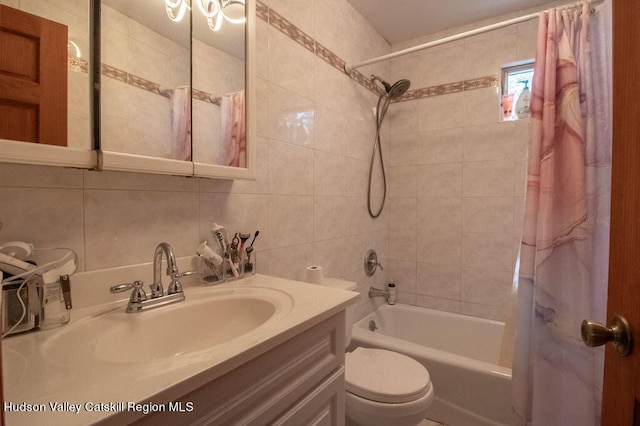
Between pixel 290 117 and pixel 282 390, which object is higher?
pixel 290 117

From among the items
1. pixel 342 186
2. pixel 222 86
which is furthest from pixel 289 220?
pixel 222 86

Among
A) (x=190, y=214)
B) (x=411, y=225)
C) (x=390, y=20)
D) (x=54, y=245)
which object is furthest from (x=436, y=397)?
(x=390, y=20)

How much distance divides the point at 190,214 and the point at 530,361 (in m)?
1.49

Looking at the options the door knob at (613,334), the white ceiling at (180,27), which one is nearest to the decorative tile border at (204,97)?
the white ceiling at (180,27)

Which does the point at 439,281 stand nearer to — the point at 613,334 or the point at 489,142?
the point at 489,142

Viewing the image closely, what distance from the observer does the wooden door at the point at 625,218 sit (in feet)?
1.61

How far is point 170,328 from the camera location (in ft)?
2.87

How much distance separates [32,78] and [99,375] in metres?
0.69

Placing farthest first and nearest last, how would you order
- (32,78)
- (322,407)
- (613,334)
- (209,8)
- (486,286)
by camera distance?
(486,286) < (209,8) < (322,407) < (32,78) < (613,334)

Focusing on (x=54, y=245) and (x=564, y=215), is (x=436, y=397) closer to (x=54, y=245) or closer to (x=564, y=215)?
(x=564, y=215)

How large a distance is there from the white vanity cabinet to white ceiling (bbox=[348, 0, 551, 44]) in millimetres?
2050

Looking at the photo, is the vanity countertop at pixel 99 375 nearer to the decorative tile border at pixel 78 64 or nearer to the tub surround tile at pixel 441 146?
the decorative tile border at pixel 78 64

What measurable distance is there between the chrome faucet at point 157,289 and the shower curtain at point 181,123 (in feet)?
1.04

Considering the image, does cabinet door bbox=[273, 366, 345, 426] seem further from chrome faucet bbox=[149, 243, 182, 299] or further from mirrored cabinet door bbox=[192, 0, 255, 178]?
mirrored cabinet door bbox=[192, 0, 255, 178]
